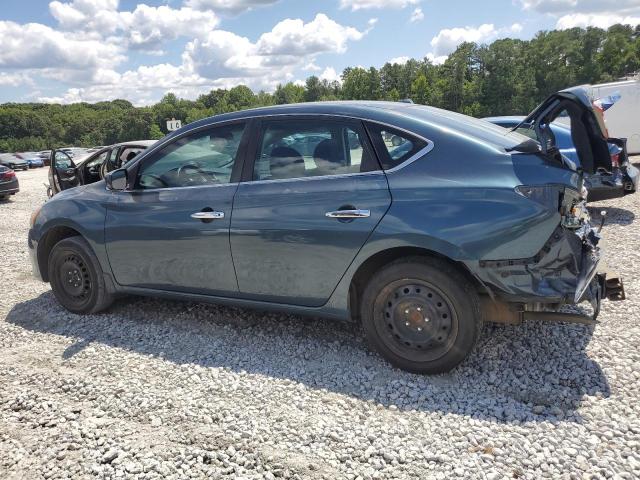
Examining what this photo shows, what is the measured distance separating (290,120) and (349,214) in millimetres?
949

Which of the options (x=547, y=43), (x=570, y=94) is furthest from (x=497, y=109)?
(x=570, y=94)

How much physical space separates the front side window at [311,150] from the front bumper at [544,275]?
1033mm

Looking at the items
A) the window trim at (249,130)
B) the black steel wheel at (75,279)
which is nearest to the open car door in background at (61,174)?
the black steel wheel at (75,279)

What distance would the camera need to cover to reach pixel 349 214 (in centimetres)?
341

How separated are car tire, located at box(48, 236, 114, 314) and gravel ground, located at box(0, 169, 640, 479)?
0.70 ft

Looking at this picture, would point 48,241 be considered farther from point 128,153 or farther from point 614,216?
point 614,216

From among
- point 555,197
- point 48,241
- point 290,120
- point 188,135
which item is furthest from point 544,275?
point 48,241

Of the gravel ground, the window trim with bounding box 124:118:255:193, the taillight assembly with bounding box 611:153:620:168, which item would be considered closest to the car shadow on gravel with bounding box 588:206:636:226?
the taillight assembly with bounding box 611:153:620:168

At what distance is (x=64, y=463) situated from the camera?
2760mm

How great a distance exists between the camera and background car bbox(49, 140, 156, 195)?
31.4ft

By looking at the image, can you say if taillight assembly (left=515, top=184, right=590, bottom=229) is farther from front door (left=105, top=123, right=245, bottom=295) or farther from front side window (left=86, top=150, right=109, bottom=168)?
front side window (left=86, top=150, right=109, bottom=168)

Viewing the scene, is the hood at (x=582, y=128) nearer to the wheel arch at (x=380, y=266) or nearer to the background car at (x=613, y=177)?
the wheel arch at (x=380, y=266)

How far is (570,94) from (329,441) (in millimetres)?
2749

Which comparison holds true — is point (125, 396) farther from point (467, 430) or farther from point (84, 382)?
point (467, 430)
